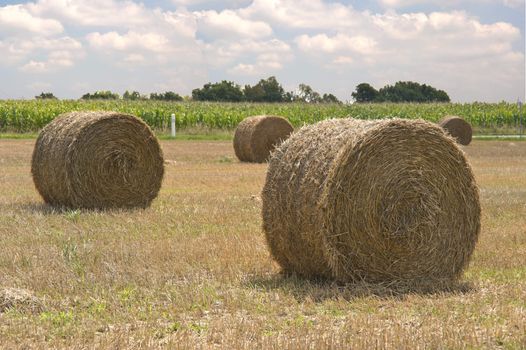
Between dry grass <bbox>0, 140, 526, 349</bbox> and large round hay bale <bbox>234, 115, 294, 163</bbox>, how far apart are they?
515 inches

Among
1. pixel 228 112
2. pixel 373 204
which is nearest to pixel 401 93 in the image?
pixel 228 112

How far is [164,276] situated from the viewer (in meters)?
8.34

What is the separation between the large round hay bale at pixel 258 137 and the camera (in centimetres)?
2612

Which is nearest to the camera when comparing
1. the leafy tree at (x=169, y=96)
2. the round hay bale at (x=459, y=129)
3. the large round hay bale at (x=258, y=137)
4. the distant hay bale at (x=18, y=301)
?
the distant hay bale at (x=18, y=301)

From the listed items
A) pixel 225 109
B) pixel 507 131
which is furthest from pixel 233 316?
pixel 507 131

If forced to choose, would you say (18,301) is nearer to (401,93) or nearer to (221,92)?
(221,92)

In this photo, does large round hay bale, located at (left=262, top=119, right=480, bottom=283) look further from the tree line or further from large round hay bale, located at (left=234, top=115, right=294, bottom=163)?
the tree line

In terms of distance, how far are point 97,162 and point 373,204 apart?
22.4 ft

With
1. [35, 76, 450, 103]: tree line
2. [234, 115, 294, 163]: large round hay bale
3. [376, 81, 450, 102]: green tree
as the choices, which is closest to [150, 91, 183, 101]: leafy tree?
[35, 76, 450, 103]: tree line

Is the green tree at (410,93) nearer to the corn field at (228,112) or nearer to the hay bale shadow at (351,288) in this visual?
the corn field at (228,112)

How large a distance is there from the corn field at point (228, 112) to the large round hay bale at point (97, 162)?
2738 centimetres

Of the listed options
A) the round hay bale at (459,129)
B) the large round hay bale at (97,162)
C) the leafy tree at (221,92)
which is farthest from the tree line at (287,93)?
the large round hay bale at (97,162)

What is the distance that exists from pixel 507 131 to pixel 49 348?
47.5 metres

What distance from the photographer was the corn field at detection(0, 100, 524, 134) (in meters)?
40.8
